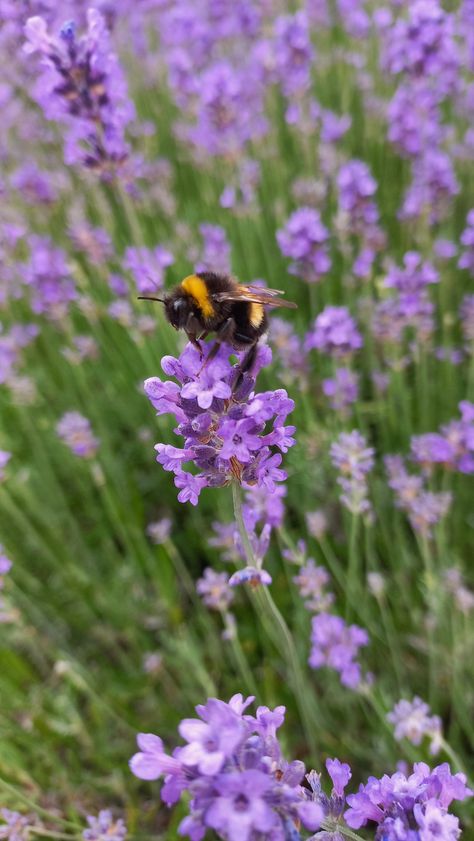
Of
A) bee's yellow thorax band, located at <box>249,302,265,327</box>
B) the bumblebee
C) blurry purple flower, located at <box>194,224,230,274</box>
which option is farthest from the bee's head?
blurry purple flower, located at <box>194,224,230,274</box>

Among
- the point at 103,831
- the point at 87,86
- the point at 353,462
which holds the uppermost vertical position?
the point at 87,86

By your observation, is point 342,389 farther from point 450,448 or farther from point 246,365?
point 246,365

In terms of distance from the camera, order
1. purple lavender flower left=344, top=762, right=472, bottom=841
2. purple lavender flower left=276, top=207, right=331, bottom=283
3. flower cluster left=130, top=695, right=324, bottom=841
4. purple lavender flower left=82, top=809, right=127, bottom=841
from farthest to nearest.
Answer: purple lavender flower left=276, top=207, right=331, bottom=283 → purple lavender flower left=82, top=809, right=127, bottom=841 → purple lavender flower left=344, top=762, right=472, bottom=841 → flower cluster left=130, top=695, right=324, bottom=841

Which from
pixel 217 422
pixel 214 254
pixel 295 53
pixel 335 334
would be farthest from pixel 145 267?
pixel 295 53

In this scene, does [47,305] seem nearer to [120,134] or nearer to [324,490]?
[120,134]

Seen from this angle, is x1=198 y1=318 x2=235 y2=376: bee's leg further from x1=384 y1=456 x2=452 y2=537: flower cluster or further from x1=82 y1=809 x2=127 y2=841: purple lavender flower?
x1=82 y1=809 x2=127 y2=841: purple lavender flower

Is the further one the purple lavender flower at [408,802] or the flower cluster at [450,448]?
the flower cluster at [450,448]

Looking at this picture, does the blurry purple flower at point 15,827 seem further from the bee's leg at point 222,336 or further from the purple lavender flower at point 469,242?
the purple lavender flower at point 469,242

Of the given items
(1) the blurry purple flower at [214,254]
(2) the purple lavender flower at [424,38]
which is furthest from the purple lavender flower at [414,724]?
(2) the purple lavender flower at [424,38]
